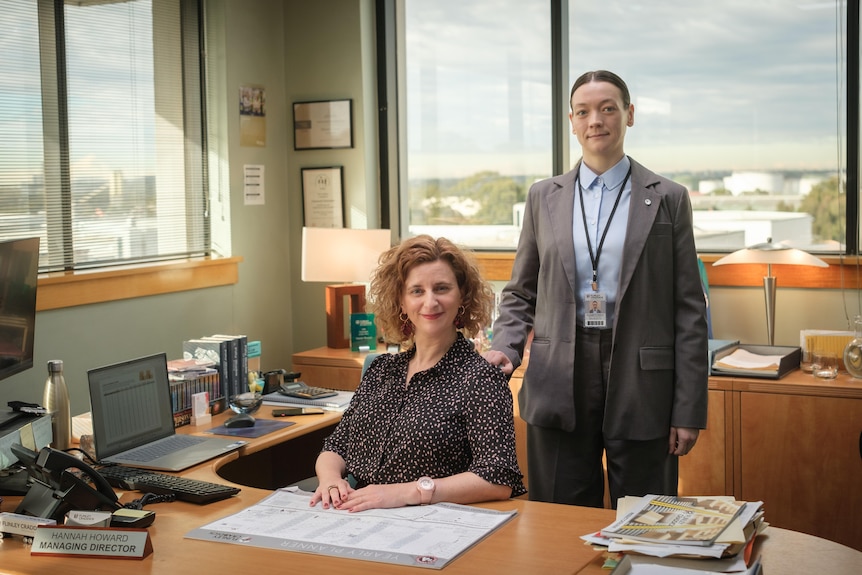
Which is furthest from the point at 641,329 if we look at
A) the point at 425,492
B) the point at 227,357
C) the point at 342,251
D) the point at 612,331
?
the point at 342,251

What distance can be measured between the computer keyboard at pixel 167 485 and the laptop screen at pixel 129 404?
0.49 ft

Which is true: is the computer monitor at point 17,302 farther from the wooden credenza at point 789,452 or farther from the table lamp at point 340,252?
the wooden credenza at point 789,452

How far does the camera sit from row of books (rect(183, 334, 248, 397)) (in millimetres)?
3385

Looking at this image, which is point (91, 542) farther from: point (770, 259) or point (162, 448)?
point (770, 259)

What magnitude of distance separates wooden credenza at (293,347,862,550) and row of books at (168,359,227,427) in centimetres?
183

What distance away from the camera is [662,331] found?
2.60 metres

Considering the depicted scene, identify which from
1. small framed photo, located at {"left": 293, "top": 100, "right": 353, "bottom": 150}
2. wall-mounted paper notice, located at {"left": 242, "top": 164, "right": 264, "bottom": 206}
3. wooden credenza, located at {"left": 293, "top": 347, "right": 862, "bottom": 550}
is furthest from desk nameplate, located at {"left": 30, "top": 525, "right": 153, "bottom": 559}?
small framed photo, located at {"left": 293, "top": 100, "right": 353, "bottom": 150}

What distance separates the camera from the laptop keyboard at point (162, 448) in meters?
2.73

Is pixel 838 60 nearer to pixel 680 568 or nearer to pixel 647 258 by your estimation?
pixel 647 258

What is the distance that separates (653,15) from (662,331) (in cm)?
238

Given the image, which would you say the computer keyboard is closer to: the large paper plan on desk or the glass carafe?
the large paper plan on desk

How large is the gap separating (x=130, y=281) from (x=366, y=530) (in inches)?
97.9

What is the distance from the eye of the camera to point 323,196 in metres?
5.00

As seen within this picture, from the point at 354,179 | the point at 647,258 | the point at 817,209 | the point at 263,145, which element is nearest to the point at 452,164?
the point at 354,179
